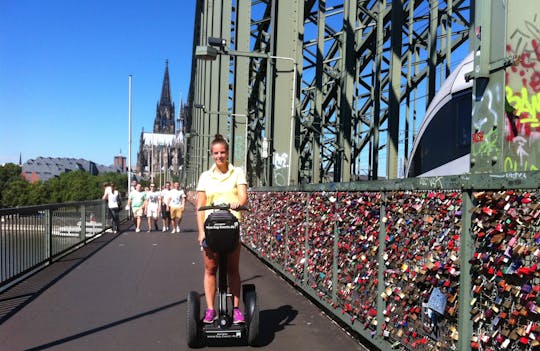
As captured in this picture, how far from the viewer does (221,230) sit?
15.0ft

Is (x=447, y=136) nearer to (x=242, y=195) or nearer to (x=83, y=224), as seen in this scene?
(x=242, y=195)

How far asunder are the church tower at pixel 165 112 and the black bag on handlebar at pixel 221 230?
16708 centimetres

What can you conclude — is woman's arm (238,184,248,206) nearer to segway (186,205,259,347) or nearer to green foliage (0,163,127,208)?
segway (186,205,259,347)

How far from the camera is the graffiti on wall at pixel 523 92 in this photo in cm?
429

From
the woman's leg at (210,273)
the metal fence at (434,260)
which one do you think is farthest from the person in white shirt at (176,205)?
the woman's leg at (210,273)

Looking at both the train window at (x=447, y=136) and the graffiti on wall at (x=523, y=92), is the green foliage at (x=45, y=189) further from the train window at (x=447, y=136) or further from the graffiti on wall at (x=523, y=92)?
the graffiti on wall at (x=523, y=92)

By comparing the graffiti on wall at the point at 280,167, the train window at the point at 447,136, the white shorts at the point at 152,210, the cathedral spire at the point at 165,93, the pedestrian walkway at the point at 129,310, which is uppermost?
the cathedral spire at the point at 165,93

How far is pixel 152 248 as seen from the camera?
13.6 m

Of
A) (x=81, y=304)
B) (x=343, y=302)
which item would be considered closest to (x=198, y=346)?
(x=343, y=302)

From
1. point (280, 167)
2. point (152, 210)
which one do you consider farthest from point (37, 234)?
point (152, 210)

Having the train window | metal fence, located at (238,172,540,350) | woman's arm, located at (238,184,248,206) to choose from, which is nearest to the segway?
woman's arm, located at (238,184,248,206)

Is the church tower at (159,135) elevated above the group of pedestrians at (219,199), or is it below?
above

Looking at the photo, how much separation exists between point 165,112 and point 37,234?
6452 inches

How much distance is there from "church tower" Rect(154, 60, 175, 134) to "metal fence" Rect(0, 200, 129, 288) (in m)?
157
